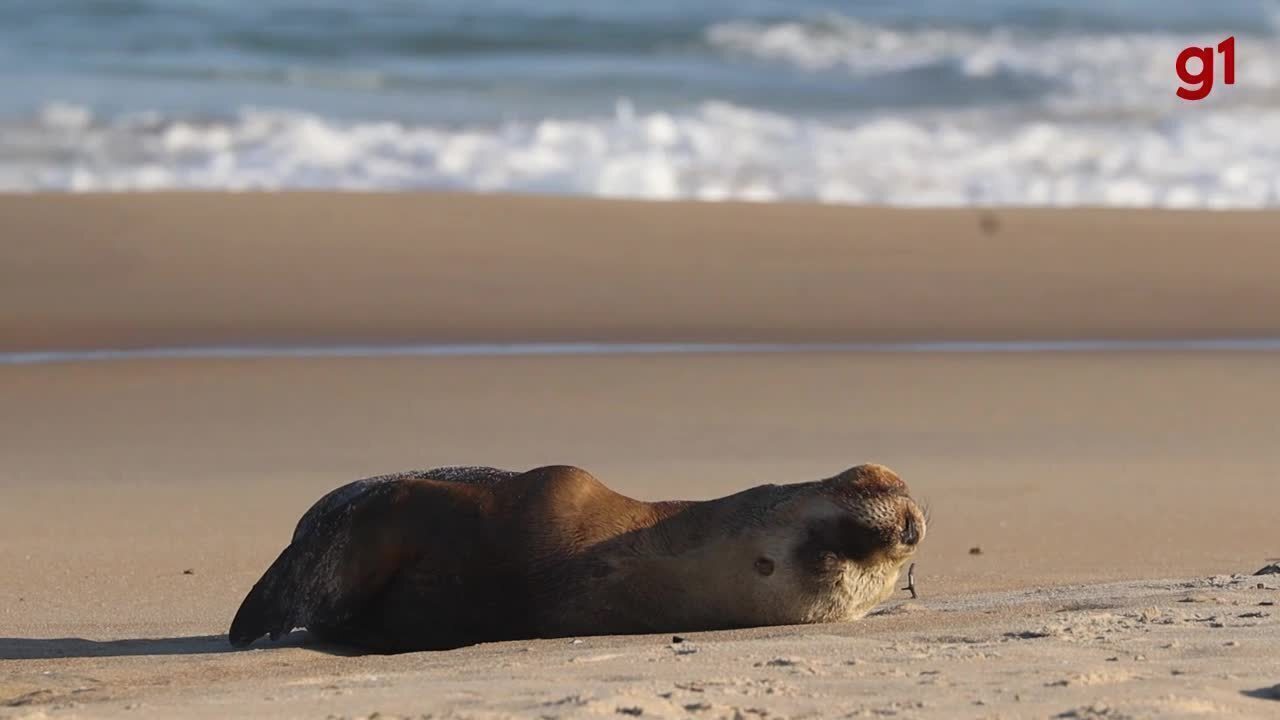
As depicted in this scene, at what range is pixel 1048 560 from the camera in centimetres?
696

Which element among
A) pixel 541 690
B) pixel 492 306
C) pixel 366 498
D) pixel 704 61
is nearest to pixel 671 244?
pixel 492 306

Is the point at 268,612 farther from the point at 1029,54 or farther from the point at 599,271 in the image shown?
the point at 1029,54

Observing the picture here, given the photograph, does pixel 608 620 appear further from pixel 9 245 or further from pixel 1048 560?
pixel 9 245

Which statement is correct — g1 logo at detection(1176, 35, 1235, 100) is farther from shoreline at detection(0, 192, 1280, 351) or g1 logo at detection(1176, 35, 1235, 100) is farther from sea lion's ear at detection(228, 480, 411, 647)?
sea lion's ear at detection(228, 480, 411, 647)

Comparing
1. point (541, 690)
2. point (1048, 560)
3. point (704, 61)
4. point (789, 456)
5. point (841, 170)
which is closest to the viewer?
point (541, 690)

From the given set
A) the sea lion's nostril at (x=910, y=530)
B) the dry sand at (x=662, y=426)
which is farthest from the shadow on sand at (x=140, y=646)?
the sea lion's nostril at (x=910, y=530)

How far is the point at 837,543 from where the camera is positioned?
478 cm

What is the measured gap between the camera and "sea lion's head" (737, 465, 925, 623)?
15.5 ft

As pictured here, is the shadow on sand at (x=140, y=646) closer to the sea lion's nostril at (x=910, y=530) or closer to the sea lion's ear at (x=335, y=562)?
the sea lion's ear at (x=335, y=562)

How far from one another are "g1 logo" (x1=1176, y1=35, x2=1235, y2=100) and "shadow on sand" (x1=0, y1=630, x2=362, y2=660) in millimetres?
19397

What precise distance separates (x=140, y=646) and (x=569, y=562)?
1329 millimetres

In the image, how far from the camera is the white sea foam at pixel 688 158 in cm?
1656

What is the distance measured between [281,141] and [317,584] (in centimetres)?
1337

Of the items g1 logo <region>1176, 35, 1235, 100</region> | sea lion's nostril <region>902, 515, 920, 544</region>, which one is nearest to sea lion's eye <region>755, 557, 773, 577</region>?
sea lion's nostril <region>902, 515, 920, 544</region>
